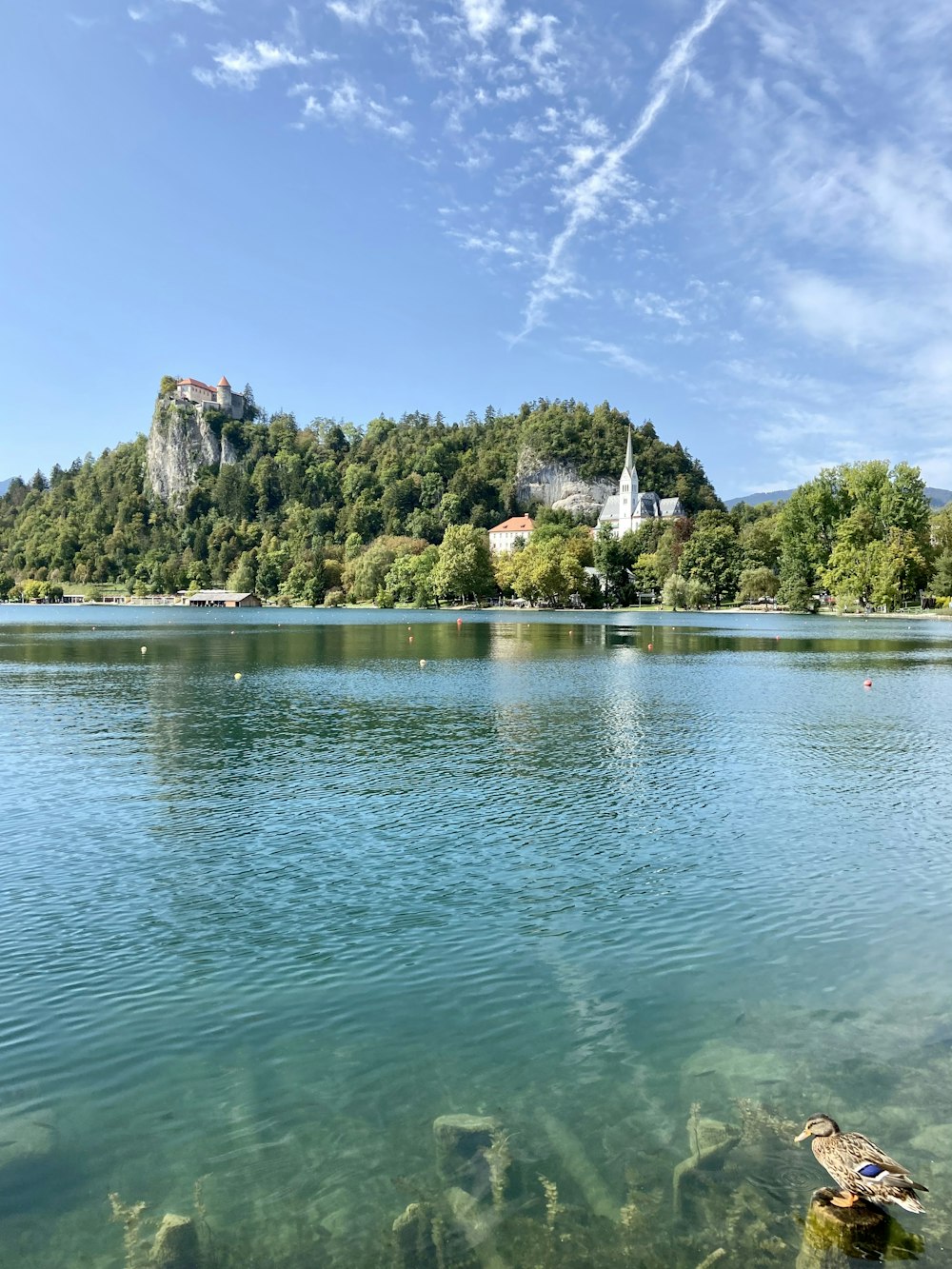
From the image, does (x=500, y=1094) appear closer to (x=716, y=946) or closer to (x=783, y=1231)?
(x=783, y=1231)

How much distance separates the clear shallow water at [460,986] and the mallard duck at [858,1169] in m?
0.32

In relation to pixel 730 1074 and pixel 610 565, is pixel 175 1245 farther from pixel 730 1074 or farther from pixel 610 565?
pixel 610 565

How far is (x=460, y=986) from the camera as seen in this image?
10.6 m

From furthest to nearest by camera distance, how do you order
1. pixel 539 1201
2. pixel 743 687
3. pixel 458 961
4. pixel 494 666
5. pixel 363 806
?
1. pixel 494 666
2. pixel 743 687
3. pixel 363 806
4. pixel 458 961
5. pixel 539 1201

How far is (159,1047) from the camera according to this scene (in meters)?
9.23

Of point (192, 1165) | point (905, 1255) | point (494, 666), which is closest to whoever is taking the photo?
point (905, 1255)

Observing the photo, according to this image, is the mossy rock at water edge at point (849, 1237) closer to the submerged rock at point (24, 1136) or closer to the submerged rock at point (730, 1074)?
the submerged rock at point (730, 1074)

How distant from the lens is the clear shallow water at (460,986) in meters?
6.95

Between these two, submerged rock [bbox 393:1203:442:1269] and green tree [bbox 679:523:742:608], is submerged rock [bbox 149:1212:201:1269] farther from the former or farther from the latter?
green tree [bbox 679:523:742:608]

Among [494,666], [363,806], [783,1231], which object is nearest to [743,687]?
[494,666]

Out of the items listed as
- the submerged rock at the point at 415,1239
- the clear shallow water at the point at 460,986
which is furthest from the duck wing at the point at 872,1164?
the submerged rock at the point at 415,1239

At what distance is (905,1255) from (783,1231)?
837 millimetres

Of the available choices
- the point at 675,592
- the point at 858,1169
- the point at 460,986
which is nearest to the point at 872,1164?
the point at 858,1169

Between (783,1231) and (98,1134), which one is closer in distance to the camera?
(783,1231)
